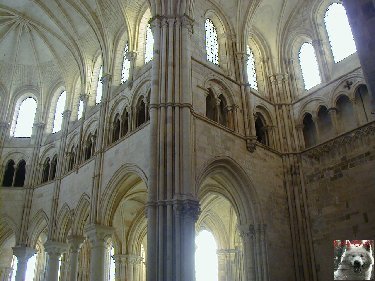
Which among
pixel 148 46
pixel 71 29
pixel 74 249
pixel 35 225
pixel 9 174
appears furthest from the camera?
pixel 9 174

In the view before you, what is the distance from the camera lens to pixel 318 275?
1628 cm

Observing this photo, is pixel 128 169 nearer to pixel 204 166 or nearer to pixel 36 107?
pixel 204 166

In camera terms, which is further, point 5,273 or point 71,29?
point 5,273

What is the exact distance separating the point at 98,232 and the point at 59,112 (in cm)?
1052

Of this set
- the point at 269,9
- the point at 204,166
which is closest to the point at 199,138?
the point at 204,166

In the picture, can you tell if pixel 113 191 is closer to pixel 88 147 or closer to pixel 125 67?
pixel 88 147

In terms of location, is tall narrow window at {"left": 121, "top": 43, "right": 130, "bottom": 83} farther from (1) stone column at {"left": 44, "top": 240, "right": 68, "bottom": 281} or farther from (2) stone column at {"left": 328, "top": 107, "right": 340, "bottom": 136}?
(2) stone column at {"left": 328, "top": 107, "right": 340, "bottom": 136}

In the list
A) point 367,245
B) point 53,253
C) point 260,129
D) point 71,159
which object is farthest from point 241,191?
point 53,253

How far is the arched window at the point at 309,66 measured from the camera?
1974 cm

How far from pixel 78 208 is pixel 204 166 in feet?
24.0

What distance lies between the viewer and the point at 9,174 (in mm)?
23781

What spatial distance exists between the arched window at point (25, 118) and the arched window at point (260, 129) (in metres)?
13.4

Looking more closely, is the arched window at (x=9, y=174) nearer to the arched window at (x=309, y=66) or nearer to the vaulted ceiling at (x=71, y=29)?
the vaulted ceiling at (x=71, y=29)

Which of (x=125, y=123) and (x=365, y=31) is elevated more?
(x=125, y=123)
